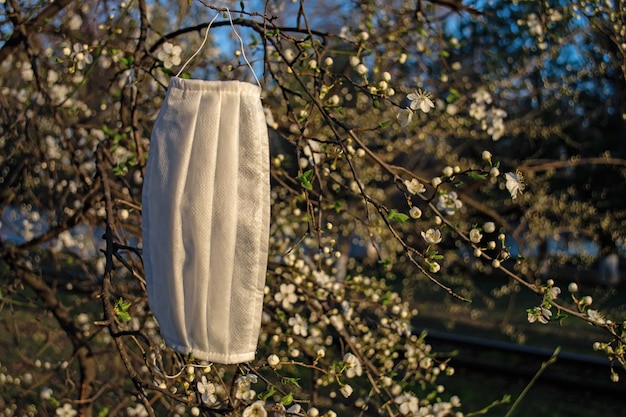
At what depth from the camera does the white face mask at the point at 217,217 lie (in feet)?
4.73

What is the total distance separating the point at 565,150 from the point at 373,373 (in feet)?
43.7

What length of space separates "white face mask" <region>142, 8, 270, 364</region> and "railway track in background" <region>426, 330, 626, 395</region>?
4.91 metres

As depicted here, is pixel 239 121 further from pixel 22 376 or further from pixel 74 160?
pixel 22 376

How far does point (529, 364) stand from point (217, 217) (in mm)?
6535

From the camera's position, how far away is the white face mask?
4.73 feet

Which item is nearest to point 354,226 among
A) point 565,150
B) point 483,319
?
point 483,319

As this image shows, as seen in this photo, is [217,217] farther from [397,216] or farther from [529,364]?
[529,364]

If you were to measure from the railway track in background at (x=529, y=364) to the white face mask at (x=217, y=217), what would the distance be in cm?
491

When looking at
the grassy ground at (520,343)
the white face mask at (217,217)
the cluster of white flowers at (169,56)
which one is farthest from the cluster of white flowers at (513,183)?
the grassy ground at (520,343)

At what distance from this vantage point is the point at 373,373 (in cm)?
268

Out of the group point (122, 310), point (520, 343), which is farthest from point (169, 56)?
point (520, 343)

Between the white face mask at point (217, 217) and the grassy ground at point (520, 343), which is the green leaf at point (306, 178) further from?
the grassy ground at point (520, 343)

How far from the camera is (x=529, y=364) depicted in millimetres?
7223

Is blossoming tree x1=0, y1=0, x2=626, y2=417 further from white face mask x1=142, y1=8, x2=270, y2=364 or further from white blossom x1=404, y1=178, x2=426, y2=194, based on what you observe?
white face mask x1=142, y1=8, x2=270, y2=364
